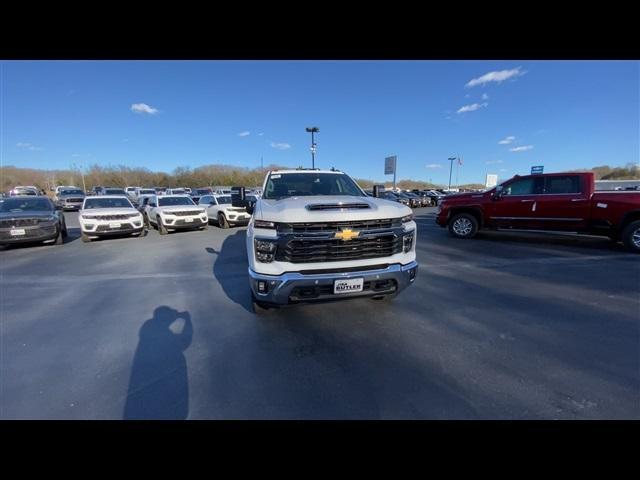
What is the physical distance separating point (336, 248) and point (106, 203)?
1085 cm

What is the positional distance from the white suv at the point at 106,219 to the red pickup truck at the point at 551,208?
1101cm

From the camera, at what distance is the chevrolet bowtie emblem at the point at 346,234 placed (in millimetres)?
2945

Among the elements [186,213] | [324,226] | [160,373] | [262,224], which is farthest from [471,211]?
[186,213]

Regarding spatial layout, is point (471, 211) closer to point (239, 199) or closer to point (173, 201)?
point (239, 199)

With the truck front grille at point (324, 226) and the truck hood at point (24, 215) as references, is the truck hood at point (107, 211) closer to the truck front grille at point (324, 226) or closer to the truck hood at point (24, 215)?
the truck hood at point (24, 215)

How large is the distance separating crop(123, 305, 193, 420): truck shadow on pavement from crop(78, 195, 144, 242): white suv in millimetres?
7500

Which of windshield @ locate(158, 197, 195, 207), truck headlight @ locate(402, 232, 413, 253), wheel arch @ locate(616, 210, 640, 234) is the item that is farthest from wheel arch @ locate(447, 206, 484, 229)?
windshield @ locate(158, 197, 195, 207)

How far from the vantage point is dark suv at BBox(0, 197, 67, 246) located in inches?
311

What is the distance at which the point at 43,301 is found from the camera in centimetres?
434

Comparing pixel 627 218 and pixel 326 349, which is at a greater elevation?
pixel 627 218

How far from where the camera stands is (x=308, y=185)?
15.1 ft
